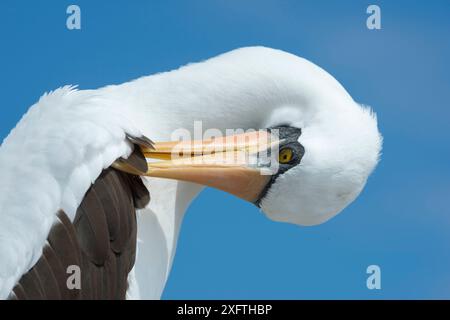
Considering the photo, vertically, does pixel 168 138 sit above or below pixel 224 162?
above

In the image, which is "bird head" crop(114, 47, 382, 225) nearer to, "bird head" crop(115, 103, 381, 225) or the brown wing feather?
"bird head" crop(115, 103, 381, 225)

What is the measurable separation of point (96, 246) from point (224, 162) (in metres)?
1.19

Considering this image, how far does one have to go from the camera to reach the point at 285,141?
941cm

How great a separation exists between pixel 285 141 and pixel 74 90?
154 centimetres

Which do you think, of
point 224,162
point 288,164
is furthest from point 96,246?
point 288,164

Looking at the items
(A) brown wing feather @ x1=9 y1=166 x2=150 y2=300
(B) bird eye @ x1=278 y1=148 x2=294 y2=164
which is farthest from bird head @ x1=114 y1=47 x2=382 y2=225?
(A) brown wing feather @ x1=9 y1=166 x2=150 y2=300

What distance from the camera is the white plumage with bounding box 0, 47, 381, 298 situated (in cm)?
852

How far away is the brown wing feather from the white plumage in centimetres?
8

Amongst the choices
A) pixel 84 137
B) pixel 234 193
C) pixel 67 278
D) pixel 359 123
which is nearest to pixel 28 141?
pixel 84 137

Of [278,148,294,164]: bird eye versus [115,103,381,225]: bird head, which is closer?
[115,103,381,225]: bird head

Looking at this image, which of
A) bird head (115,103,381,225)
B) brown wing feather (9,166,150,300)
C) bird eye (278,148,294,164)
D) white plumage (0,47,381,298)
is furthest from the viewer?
bird eye (278,148,294,164)

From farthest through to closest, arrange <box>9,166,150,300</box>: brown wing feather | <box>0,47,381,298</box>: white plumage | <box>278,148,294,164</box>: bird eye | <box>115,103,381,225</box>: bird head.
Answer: <box>278,148,294,164</box>: bird eye → <box>115,103,381,225</box>: bird head → <box>0,47,381,298</box>: white plumage → <box>9,166,150,300</box>: brown wing feather

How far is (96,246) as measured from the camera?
865 cm

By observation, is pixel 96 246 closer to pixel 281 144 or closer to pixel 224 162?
pixel 224 162
